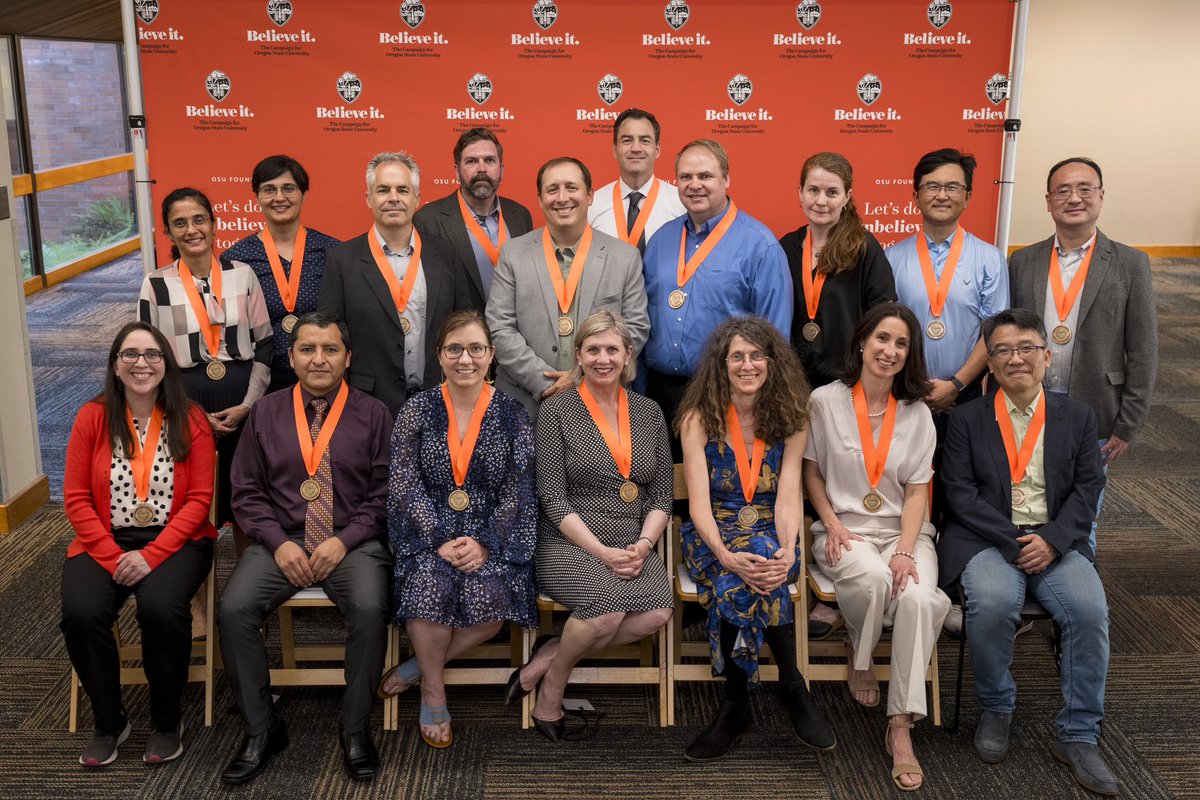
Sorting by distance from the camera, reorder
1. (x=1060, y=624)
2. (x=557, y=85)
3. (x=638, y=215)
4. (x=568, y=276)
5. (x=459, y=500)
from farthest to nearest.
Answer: (x=557, y=85) < (x=638, y=215) < (x=568, y=276) < (x=459, y=500) < (x=1060, y=624)

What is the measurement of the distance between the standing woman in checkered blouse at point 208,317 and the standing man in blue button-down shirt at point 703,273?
1.47 meters

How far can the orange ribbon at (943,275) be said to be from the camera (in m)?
3.70

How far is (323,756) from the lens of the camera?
10.3 feet

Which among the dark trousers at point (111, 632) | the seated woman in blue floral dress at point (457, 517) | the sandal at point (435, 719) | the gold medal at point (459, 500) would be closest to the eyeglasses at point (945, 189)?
the seated woman in blue floral dress at point (457, 517)

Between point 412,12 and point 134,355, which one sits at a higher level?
point 412,12

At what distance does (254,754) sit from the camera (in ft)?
9.93

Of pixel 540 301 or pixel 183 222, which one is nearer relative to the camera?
pixel 183 222

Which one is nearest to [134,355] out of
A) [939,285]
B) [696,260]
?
[696,260]

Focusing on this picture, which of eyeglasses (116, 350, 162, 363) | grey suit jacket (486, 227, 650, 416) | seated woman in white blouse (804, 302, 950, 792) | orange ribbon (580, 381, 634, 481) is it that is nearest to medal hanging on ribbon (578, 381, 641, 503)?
orange ribbon (580, 381, 634, 481)

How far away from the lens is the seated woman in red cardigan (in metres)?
3.05

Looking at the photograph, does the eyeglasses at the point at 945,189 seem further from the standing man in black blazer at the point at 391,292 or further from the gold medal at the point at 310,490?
the gold medal at the point at 310,490

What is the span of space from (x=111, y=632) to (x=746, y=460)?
2033mm

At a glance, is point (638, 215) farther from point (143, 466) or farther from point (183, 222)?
point (143, 466)

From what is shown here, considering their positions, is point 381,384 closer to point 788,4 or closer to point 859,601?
A: point 859,601
